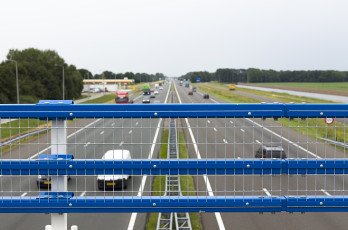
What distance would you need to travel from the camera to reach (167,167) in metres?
5.82

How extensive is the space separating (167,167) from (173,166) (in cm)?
8

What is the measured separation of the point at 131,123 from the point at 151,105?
3.43ft

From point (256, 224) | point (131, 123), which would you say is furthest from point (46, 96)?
point (131, 123)

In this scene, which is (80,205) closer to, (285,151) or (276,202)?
(276,202)

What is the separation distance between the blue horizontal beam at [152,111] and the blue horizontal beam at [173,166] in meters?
0.57

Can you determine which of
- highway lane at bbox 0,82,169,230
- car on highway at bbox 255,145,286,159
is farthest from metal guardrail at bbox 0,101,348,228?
car on highway at bbox 255,145,286,159

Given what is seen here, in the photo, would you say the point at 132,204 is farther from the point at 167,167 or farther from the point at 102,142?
the point at 102,142

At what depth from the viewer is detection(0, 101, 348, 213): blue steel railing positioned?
18.8 feet

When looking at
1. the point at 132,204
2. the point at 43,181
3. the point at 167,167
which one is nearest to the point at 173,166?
the point at 167,167

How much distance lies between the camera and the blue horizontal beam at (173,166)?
226 inches

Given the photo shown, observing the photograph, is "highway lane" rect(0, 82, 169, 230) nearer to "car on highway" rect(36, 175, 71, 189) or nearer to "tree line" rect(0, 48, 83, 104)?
"car on highway" rect(36, 175, 71, 189)

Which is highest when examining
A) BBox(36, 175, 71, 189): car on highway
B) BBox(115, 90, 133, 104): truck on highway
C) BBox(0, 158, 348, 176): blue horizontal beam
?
BBox(0, 158, 348, 176): blue horizontal beam

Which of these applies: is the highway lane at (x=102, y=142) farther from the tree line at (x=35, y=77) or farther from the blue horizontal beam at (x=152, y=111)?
the tree line at (x=35, y=77)

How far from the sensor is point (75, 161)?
575cm
